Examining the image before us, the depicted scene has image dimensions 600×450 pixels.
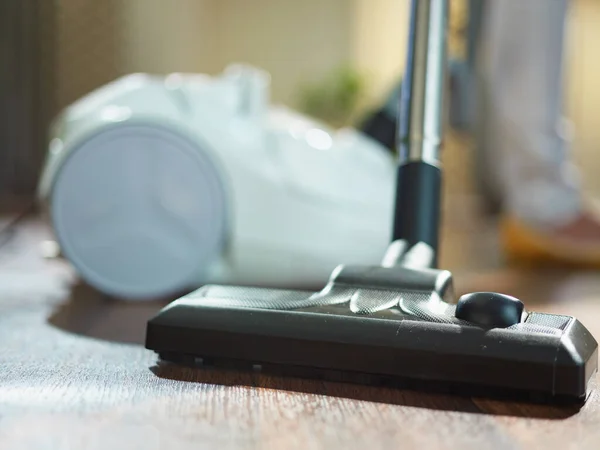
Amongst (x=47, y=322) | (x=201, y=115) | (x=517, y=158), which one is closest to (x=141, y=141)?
(x=201, y=115)

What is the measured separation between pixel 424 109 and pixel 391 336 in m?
0.36

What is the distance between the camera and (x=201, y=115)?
1.05 m

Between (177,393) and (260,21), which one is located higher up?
(260,21)

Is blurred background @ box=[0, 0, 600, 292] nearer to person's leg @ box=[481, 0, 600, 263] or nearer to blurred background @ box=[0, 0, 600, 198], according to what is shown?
blurred background @ box=[0, 0, 600, 198]

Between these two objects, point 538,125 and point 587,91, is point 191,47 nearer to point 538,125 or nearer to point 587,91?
point 538,125

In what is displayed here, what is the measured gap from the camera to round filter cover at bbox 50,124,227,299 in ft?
3.34

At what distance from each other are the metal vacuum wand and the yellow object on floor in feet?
2.58

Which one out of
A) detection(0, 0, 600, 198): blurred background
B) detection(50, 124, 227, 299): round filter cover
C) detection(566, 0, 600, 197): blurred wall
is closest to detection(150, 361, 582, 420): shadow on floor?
detection(50, 124, 227, 299): round filter cover

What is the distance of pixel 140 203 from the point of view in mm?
1020

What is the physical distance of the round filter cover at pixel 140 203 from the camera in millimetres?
1018

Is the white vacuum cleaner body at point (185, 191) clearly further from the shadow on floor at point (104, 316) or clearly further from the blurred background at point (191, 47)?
the blurred background at point (191, 47)

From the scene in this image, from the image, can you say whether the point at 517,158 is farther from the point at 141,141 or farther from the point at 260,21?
the point at 260,21

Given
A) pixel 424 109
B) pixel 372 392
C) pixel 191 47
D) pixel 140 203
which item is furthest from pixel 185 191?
pixel 191 47

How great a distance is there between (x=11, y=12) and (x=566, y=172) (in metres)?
2.57
